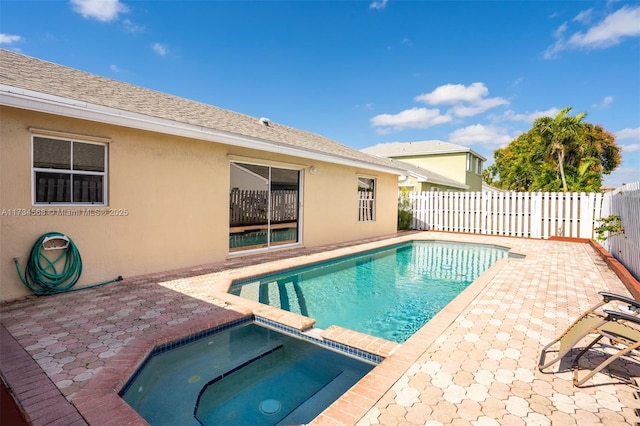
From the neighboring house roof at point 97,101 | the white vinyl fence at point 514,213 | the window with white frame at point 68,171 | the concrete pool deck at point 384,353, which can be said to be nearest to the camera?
the concrete pool deck at point 384,353

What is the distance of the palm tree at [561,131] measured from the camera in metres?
26.1

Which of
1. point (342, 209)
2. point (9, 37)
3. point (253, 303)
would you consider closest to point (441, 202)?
point (342, 209)

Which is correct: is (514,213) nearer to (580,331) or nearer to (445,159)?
(445,159)

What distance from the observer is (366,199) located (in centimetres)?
1591

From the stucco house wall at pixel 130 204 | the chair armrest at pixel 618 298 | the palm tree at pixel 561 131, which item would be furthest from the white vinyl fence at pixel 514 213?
the palm tree at pixel 561 131

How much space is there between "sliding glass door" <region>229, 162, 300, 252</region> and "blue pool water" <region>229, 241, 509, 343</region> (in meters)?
3.40

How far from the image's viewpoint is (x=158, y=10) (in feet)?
39.9

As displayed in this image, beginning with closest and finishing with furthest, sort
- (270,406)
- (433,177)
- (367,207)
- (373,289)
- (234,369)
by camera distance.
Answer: (270,406) → (234,369) → (373,289) → (367,207) → (433,177)

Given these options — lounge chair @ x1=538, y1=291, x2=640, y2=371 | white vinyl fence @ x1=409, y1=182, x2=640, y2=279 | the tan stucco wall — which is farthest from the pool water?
white vinyl fence @ x1=409, y1=182, x2=640, y2=279

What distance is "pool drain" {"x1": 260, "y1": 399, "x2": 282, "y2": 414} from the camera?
10.9ft

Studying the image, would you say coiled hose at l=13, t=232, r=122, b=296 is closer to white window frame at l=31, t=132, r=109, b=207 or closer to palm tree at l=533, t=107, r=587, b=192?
white window frame at l=31, t=132, r=109, b=207

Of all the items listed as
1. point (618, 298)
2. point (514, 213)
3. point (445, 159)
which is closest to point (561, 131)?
point (445, 159)

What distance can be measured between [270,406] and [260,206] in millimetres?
11298

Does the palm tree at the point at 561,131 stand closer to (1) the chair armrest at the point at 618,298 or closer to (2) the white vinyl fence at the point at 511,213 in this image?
(2) the white vinyl fence at the point at 511,213
